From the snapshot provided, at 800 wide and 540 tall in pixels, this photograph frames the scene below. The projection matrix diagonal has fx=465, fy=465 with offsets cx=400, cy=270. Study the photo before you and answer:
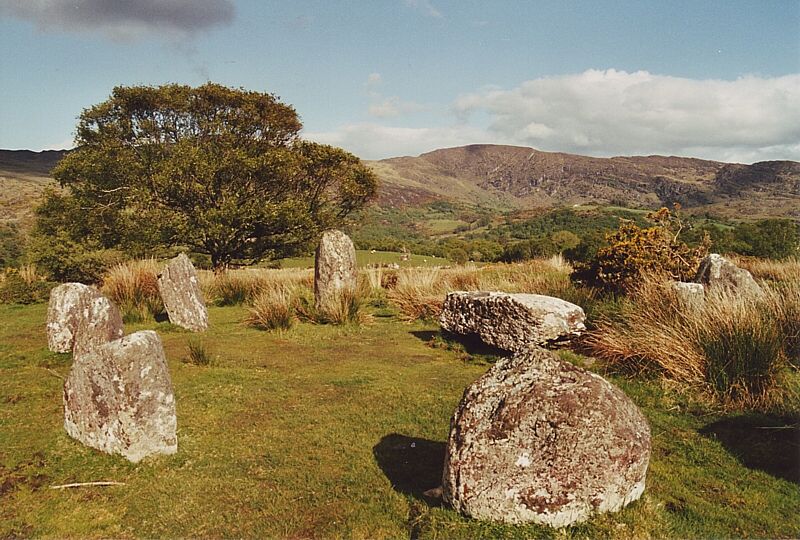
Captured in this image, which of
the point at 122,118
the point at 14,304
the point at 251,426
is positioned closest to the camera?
the point at 251,426

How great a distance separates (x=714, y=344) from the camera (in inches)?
269

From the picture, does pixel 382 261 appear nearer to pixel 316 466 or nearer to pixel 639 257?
pixel 639 257

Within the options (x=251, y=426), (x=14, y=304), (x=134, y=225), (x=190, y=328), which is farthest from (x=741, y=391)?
(x=134, y=225)

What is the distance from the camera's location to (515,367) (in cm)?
→ 397

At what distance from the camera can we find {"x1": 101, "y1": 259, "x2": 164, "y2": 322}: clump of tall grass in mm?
12281

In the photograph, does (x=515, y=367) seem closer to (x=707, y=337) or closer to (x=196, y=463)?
(x=196, y=463)

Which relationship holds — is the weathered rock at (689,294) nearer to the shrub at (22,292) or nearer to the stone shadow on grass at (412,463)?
the stone shadow on grass at (412,463)

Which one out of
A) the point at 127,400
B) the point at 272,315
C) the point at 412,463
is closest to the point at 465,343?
the point at 272,315

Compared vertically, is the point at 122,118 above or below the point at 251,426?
above

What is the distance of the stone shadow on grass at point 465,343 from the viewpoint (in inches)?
380

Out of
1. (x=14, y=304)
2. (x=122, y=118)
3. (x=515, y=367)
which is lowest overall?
(x=14, y=304)

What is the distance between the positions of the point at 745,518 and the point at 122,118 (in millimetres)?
27503

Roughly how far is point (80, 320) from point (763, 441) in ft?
35.1

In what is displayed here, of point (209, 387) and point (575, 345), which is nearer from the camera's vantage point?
point (209, 387)
